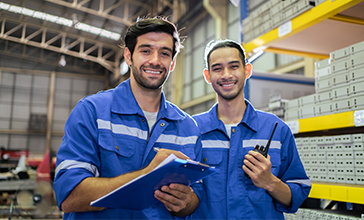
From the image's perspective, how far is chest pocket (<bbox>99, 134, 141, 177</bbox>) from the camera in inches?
60.2

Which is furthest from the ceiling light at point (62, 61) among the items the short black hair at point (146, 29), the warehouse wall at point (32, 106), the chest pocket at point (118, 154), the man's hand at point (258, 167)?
the man's hand at point (258, 167)

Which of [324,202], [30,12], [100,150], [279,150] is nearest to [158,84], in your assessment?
[100,150]

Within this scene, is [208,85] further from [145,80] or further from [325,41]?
[145,80]

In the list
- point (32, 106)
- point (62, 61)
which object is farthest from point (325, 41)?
point (32, 106)

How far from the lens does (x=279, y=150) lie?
2.03 metres

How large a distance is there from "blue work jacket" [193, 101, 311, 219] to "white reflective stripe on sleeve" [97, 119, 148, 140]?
0.56 metres

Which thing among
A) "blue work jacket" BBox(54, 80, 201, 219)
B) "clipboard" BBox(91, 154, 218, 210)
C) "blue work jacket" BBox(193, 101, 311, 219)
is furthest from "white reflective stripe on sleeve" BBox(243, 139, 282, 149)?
"clipboard" BBox(91, 154, 218, 210)

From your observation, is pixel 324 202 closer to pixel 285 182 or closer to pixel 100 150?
pixel 285 182

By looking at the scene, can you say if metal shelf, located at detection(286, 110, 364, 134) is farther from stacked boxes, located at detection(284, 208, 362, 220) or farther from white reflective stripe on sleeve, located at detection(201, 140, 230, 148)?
white reflective stripe on sleeve, located at detection(201, 140, 230, 148)

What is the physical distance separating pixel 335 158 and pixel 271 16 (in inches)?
54.4

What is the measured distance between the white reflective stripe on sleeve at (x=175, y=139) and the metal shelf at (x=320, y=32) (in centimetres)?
137

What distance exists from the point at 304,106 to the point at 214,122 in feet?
Result: 2.89

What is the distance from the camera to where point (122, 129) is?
163 centimetres

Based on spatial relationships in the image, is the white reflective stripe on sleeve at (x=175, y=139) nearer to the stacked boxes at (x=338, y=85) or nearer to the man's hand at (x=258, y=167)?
the man's hand at (x=258, y=167)
